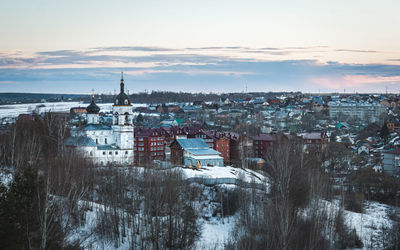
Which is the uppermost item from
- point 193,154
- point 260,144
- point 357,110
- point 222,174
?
point 357,110

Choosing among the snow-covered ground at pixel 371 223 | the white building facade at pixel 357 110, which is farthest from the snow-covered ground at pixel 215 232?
the white building facade at pixel 357 110

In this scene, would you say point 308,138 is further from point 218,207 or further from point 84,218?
point 84,218

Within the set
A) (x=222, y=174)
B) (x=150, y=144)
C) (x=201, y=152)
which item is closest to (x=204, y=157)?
(x=201, y=152)

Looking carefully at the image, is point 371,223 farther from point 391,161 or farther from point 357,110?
point 357,110

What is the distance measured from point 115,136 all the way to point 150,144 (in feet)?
20.2

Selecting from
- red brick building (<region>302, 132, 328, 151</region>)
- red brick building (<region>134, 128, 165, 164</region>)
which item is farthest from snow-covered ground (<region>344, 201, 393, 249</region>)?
red brick building (<region>134, 128, 165, 164</region>)

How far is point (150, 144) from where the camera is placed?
41469mm

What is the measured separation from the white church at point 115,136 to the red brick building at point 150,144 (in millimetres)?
4686

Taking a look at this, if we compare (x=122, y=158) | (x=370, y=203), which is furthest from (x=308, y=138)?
(x=122, y=158)

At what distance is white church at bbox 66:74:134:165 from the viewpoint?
3428 cm

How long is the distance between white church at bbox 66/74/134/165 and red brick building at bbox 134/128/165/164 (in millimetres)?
4686

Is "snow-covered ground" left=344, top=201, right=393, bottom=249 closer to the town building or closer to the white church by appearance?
the town building

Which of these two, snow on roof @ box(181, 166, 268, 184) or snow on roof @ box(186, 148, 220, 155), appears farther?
snow on roof @ box(186, 148, 220, 155)

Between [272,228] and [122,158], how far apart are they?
17446 millimetres
